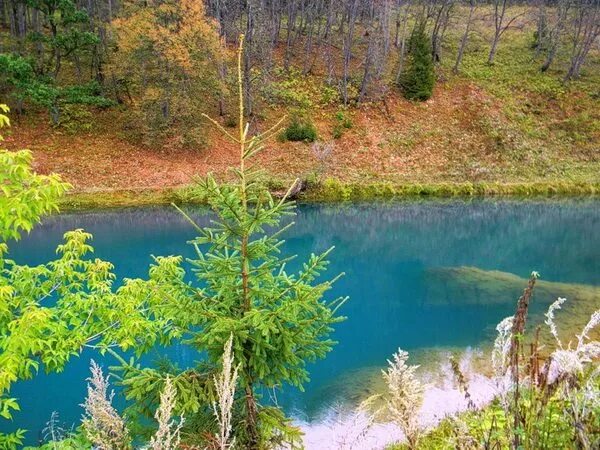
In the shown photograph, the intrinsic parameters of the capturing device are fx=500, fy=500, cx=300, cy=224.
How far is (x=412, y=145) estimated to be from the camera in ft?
121

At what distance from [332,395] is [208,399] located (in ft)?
18.5

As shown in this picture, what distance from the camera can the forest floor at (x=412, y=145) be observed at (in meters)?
30.5

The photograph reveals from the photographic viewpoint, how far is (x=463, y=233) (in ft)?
82.7

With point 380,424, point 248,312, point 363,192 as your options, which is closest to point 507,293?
point 380,424

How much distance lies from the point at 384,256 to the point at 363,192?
32.6ft

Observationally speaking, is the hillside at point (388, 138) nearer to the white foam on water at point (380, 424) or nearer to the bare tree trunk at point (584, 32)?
the bare tree trunk at point (584, 32)

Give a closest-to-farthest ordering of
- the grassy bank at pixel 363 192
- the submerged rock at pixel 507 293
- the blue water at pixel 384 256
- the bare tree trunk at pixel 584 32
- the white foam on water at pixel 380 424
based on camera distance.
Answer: the white foam on water at pixel 380 424 → the blue water at pixel 384 256 → the submerged rock at pixel 507 293 → the grassy bank at pixel 363 192 → the bare tree trunk at pixel 584 32

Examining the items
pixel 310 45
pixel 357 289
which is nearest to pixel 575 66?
pixel 310 45

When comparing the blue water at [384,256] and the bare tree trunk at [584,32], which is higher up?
the bare tree trunk at [584,32]

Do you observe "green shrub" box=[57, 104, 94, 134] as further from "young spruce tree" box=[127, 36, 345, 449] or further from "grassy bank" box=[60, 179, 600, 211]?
"young spruce tree" box=[127, 36, 345, 449]

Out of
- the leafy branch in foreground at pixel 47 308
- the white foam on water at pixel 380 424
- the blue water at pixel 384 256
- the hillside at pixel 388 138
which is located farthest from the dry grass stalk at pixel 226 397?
the hillside at pixel 388 138

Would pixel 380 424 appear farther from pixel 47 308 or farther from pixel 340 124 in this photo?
pixel 340 124

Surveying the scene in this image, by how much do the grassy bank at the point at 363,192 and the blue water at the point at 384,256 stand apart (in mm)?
1546

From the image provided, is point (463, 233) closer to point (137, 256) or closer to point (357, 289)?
point (357, 289)
